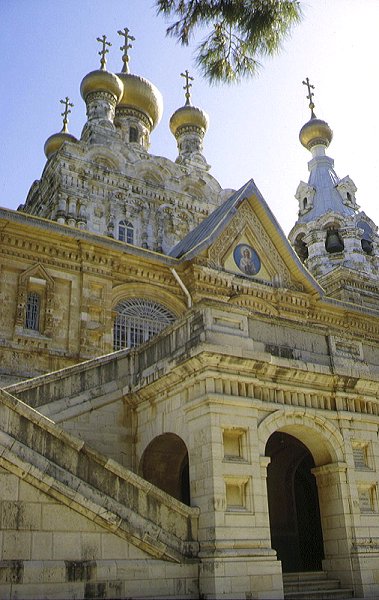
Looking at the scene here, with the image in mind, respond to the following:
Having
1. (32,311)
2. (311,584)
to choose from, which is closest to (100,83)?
(32,311)

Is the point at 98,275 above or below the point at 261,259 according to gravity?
below

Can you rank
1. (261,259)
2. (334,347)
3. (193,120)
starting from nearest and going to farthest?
(334,347)
(261,259)
(193,120)

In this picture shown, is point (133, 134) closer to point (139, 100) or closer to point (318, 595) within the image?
point (139, 100)

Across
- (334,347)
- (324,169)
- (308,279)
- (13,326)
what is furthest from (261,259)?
(324,169)

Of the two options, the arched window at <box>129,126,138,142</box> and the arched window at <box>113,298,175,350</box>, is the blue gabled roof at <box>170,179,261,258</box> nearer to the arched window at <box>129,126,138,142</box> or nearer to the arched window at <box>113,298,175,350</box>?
the arched window at <box>113,298,175,350</box>

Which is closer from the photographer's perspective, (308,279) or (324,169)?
(308,279)

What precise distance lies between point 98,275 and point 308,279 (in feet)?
26.7

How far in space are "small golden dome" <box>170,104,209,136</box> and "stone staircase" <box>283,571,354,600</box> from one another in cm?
3023

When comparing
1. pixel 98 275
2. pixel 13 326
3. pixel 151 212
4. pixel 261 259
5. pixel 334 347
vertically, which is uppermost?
pixel 151 212

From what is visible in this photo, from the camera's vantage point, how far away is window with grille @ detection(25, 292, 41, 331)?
1853 centimetres

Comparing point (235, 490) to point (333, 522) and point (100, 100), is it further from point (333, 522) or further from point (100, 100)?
point (100, 100)

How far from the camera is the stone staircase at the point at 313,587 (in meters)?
10.4

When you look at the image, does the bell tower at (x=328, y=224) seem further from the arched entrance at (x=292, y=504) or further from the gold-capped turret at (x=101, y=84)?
the arched entrance at (x=292, y=504)

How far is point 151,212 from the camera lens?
30.0 m
